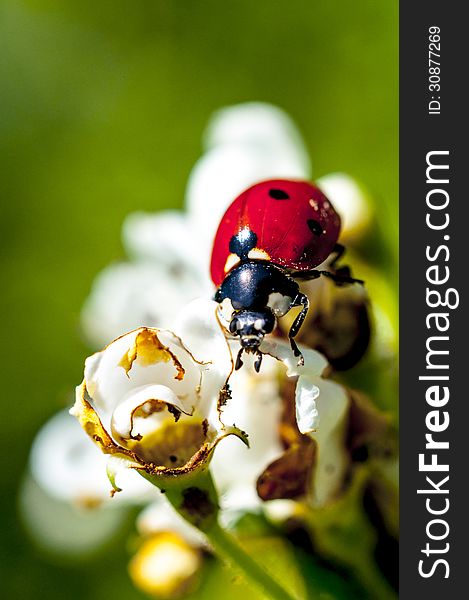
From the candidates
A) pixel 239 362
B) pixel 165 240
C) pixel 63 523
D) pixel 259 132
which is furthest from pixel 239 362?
pixel 63 523

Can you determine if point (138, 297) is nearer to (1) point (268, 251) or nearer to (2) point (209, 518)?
(1) point (268, 251)

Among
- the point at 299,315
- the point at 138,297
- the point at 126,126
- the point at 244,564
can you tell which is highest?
the point at 126,126

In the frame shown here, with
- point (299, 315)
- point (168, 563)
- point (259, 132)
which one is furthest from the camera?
point (259, 132)

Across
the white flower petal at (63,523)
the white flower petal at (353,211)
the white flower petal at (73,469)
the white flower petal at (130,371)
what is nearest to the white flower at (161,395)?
the white flower petal at (130,371)

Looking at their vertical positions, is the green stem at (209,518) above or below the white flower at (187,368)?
below

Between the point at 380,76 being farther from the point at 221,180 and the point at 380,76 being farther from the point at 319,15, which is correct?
the point at 221,180

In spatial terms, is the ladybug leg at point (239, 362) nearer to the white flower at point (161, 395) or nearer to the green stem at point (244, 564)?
the white flower at point (161, 395)

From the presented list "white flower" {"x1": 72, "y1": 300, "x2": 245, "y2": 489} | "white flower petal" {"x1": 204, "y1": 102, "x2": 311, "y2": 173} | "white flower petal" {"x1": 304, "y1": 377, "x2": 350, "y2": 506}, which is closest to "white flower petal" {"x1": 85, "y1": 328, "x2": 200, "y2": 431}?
"white flower" {"x1": 72, "y1": 300, "x2": 245, "y2": 489}
